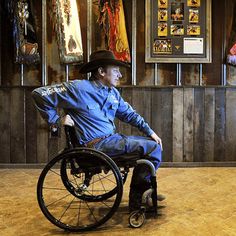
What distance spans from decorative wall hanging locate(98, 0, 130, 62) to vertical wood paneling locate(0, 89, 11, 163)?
1275 mm

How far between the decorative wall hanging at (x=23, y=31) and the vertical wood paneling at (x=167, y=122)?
59.1 inches

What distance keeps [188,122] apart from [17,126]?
6.31 ft

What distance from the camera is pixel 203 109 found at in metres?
4.09

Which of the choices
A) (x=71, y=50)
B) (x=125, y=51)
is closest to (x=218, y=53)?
(x=125, y=51)

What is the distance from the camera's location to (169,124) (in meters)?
4.10

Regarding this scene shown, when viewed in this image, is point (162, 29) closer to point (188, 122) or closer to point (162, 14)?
point (162, 14)

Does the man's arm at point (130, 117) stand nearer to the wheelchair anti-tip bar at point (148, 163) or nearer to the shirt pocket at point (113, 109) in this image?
the shirt pocket at point (113, 109)

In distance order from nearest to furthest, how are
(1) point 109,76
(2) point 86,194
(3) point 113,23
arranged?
(1) point 109,76, (2) point 86,194, (3) point 113,23

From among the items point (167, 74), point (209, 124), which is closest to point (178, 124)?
point (209, 124)

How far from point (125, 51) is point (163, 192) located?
169 cm

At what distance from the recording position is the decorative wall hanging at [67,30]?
3836mm

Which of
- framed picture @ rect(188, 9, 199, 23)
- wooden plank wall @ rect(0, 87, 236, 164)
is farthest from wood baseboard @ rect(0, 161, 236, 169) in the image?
framed picture @ rect(188, 9, 199, 23)

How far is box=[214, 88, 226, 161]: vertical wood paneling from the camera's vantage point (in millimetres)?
4075

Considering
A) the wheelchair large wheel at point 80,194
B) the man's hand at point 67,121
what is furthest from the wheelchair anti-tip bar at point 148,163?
the man's hand at point 67,121
